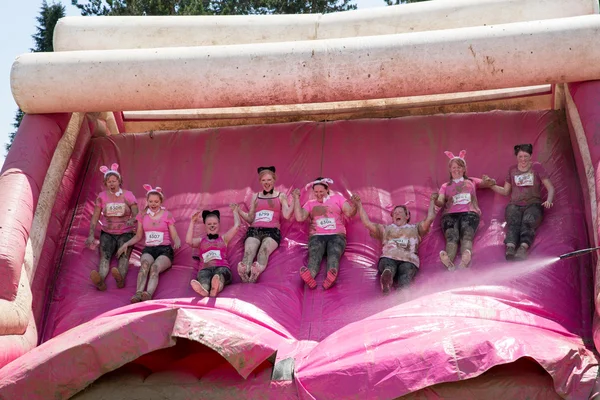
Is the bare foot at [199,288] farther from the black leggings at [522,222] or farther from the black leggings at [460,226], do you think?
the black leggings at [522,222]

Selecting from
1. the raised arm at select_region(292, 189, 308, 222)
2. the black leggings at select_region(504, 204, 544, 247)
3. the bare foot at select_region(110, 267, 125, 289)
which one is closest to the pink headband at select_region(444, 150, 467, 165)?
the black leggings at select_region(504, 204, 544, 247)

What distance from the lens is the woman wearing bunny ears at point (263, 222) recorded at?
668cm

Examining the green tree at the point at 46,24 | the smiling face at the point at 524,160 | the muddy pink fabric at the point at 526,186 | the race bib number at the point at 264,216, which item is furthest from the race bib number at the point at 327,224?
the green tree at the point at 46,24

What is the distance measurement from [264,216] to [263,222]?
50 mm

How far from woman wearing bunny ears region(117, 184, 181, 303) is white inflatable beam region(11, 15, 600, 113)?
0.95m

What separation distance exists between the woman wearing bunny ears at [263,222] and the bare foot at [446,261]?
4.46 feet

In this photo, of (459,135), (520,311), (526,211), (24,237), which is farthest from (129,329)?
(459,135)

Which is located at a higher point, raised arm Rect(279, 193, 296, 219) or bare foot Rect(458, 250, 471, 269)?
raised arm Rect(279, 193, 296, 219)

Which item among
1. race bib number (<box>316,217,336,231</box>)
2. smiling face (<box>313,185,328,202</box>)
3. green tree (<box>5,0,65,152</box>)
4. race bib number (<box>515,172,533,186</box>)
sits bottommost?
race bib number (<box>316,217,336,231</box>)

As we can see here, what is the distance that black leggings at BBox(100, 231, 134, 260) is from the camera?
22.8 feet

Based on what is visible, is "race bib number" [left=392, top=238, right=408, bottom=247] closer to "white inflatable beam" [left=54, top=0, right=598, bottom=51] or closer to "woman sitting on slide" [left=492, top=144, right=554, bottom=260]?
"woman sitting on slide" [left=492, top=144, right=554, bottom=260]

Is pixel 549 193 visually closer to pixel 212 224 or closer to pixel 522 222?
pixel 522 222

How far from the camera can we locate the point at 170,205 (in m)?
7.55

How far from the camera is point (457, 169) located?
272 inches
